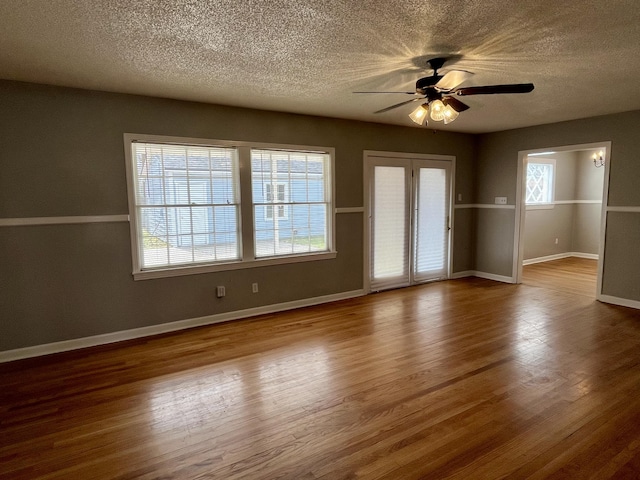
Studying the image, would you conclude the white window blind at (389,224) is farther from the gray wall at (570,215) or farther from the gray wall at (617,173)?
the gray wall at (570,215)

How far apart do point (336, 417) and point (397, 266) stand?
3.61 metres

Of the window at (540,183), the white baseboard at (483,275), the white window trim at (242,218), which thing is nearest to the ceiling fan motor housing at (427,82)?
the white window trim at (242,218)

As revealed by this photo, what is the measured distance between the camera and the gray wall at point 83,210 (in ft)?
10.7

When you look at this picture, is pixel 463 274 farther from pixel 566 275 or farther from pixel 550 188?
pixel 550 188

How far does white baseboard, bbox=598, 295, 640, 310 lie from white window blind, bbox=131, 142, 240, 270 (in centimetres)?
492

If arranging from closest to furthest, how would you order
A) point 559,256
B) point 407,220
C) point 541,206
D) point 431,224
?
point 407,220
point 431,224
point 541,206
point 559,256

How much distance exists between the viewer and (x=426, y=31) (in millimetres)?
2270

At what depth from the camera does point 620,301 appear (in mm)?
4770

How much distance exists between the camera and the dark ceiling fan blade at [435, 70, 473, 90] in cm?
301

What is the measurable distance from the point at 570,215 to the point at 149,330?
878 centimetres

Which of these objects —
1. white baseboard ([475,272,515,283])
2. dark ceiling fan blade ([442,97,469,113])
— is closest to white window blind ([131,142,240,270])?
dark ceiling fan blade ([442,97,469,113])

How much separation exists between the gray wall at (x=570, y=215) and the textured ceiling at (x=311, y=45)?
4.35 meters

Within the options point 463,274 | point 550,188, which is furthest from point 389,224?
point 550,188

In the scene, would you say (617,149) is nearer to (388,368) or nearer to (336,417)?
(388,368)
